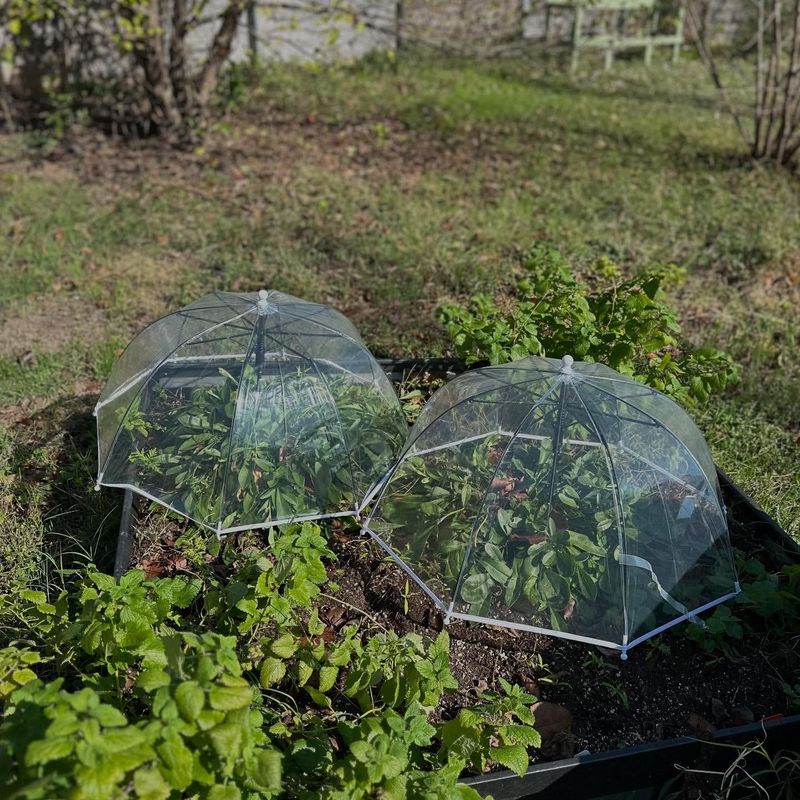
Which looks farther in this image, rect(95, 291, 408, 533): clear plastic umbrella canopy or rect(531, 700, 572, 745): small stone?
rect(95, 291, 408, 533): clear plastic umbrella canopy

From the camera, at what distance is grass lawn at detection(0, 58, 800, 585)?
4.16 m

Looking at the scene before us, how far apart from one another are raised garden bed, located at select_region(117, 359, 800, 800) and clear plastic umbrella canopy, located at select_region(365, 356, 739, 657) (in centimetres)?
31

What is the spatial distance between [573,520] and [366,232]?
161 inches

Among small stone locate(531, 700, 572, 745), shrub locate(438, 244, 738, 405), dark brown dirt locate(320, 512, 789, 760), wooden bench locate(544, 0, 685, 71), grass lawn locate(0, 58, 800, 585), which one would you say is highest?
wooden bench locate(544, 0, 685, 71)

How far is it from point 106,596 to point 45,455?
1705 millimetres

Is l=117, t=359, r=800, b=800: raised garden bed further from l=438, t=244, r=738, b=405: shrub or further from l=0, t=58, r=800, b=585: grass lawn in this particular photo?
l=0, t=58, r=800, b=585: grass lawn

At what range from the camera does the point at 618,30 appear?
495 inches

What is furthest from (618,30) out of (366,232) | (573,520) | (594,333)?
(573,520)

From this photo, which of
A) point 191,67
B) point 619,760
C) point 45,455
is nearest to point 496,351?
point 619,760

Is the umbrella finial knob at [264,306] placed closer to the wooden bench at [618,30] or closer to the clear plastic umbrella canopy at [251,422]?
the clear plastic umbrella canopy at [251,422]

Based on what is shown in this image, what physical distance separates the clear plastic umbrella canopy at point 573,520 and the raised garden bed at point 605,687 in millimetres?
315

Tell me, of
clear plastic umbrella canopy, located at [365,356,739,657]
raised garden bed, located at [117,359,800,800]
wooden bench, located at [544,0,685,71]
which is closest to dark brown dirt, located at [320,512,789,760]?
raised garden bed, located at [117,359,800,800]

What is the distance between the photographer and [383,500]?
2.85m

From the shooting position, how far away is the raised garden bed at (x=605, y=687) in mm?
2490
